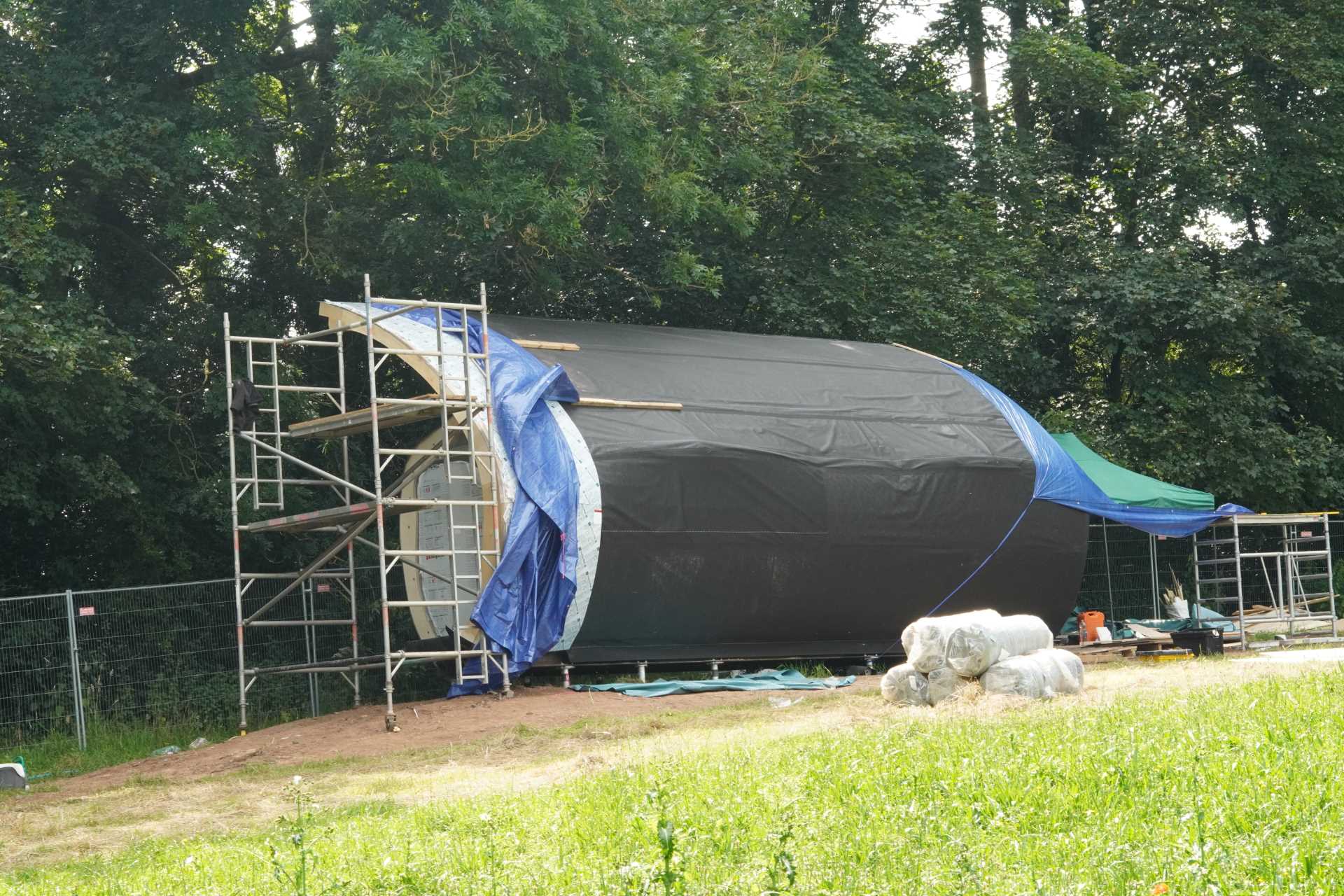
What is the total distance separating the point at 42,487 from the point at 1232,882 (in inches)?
620

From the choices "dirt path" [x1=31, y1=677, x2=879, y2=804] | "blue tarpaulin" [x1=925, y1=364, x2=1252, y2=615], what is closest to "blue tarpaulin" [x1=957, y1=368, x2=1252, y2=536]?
"blue tarpaulin" [x1=925, y1=364, x2=1252, y2=615]

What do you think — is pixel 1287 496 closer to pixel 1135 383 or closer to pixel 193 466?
pixel 1135 383

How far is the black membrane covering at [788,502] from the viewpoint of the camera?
15.4 m

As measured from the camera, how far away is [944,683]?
1247 centimetres

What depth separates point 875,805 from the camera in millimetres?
6617

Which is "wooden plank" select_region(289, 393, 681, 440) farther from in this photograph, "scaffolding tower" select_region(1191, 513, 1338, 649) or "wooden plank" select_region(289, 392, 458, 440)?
"scaffolding tower" select_region(1191, 513, 1338, 649)

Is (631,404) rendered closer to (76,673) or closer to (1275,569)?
(76,673)

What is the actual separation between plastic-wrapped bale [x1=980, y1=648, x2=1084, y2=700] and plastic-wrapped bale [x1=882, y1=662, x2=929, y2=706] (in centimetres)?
A: 53

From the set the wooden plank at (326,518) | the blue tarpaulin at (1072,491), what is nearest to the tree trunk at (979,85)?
the blue tarpaulin at (1072,491)

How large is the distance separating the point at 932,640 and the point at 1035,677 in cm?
89

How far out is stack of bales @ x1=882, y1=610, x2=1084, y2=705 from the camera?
483 inches

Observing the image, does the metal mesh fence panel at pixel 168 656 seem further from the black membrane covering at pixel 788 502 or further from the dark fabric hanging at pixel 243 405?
the black membrane covering at pixel 788 502

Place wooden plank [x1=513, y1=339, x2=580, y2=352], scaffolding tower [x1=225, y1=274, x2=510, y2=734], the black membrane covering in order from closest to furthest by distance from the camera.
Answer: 1. scaffolding tower [x1=225, y1=274, x2=510, y2=734]
2. the black membrane covering
3. wooden plank [x1=513, y1=339, x2=580, y2=352]

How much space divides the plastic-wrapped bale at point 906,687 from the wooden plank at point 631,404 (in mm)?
4519
